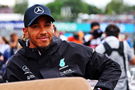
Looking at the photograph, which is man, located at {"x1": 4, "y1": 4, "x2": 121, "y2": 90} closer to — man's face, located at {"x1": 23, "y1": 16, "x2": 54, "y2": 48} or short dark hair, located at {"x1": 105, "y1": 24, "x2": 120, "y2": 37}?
man's face, located at {"x1": 23, "y1": 16, "x2": 54, "y2": 48}

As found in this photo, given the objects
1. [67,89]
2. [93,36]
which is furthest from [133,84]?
[67,89]

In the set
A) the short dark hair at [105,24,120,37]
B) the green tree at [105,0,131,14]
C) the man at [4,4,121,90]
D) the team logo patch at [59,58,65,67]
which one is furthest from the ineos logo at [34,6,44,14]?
the green tree at [105,0,131,14]

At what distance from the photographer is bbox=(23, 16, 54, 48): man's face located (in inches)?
119

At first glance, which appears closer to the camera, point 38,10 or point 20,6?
point 38,10

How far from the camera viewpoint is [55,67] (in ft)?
10.2

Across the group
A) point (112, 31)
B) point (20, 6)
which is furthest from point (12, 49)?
point (20, 6)

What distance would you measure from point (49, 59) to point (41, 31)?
0.74 feet

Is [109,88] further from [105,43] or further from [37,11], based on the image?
[105,43]

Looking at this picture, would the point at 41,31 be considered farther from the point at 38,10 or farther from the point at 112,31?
the point at 112,31

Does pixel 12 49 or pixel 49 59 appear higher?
pixel 49 59

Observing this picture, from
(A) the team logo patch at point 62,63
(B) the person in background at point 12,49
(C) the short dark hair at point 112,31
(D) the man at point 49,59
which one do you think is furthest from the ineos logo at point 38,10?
→ (B) the person in background at point 12,49

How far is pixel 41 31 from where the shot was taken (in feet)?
9.91

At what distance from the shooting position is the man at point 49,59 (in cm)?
305

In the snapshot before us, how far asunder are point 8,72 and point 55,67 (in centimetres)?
36
